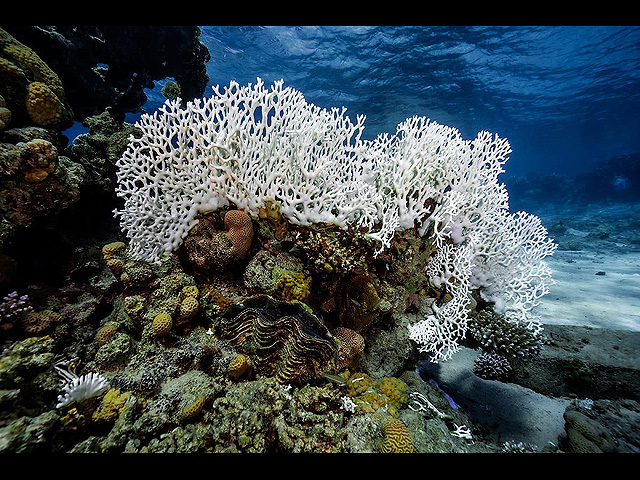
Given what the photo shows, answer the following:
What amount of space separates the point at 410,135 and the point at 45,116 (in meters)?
5.66

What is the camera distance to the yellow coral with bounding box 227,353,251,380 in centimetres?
264

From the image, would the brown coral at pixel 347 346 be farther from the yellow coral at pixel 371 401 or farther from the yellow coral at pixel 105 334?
the yellow coral at pixel 105 334

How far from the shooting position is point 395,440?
2.33 m

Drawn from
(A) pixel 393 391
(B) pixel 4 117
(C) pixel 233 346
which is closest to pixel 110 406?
(C) pixel 233 346

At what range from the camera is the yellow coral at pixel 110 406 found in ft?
7.02

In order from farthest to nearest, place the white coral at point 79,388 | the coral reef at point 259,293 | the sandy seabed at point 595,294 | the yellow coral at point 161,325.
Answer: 1. the sandy seabed at point 595,294
2. the yellow coral at point 161,325
3. the coral reef at point 259,293
4. the white coral at point 79,388

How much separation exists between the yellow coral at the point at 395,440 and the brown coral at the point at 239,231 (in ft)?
8.82

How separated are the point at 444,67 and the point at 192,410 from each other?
102ft

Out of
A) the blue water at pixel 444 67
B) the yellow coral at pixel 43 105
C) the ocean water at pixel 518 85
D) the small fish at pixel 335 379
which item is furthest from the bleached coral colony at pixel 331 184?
the blue water at pixel 444 67

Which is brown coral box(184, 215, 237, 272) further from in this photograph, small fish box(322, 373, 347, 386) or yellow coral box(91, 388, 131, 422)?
small fish box(322, 373, 347, 386)

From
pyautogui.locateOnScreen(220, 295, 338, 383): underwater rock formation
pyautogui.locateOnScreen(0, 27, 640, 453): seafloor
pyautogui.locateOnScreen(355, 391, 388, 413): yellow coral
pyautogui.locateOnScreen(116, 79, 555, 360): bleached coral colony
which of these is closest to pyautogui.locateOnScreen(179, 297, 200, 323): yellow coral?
pyautogui.locateOnScreen(0, 27, 640, 453): seafloor

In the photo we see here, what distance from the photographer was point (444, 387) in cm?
470

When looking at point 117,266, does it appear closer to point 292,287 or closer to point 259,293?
point 259,293
